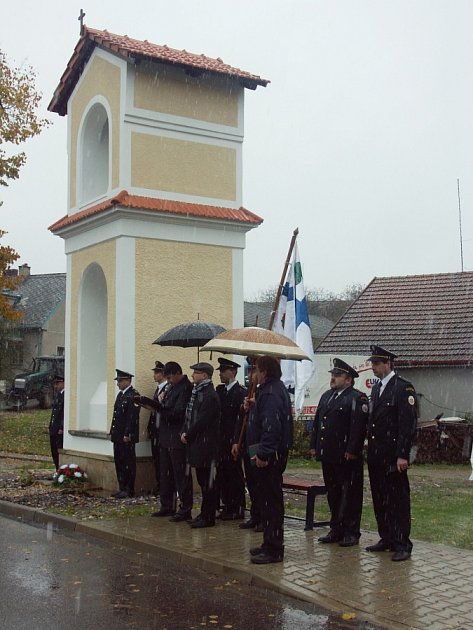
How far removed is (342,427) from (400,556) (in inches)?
55.5

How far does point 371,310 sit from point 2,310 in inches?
441

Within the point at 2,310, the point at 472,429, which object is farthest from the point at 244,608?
the point at 2,310

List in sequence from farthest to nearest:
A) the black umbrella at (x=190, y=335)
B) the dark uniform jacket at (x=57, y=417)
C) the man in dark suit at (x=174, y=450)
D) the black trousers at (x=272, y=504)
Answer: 1. the dark uniform jacket at (x=57, y=417)
2. the black umbrella at (x=190, y=335)
3. the man in dark suit at (x=174, y=450)
4. the black trousers at (x=272, y=504)

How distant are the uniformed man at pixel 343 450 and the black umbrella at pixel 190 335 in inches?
102

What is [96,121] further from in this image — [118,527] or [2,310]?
[2,310]

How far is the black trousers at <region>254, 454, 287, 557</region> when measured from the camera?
7.79 m

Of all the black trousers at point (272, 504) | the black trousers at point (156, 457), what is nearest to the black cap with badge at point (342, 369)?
the black trousers at point (272, 504)

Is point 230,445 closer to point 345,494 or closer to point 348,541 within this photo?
point 345,494

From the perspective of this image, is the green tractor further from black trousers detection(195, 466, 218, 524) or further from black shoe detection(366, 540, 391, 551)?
black shoe detection(366, 540, 391, 551)

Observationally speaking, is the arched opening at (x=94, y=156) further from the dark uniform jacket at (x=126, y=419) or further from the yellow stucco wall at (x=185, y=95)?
the dark uniform jacket at (x=126, y=419)

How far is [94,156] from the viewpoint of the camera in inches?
550

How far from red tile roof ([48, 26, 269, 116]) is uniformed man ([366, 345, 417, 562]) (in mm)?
6220

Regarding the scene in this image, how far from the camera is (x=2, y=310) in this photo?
22.7m

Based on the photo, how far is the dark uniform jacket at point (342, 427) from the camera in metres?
8.44
